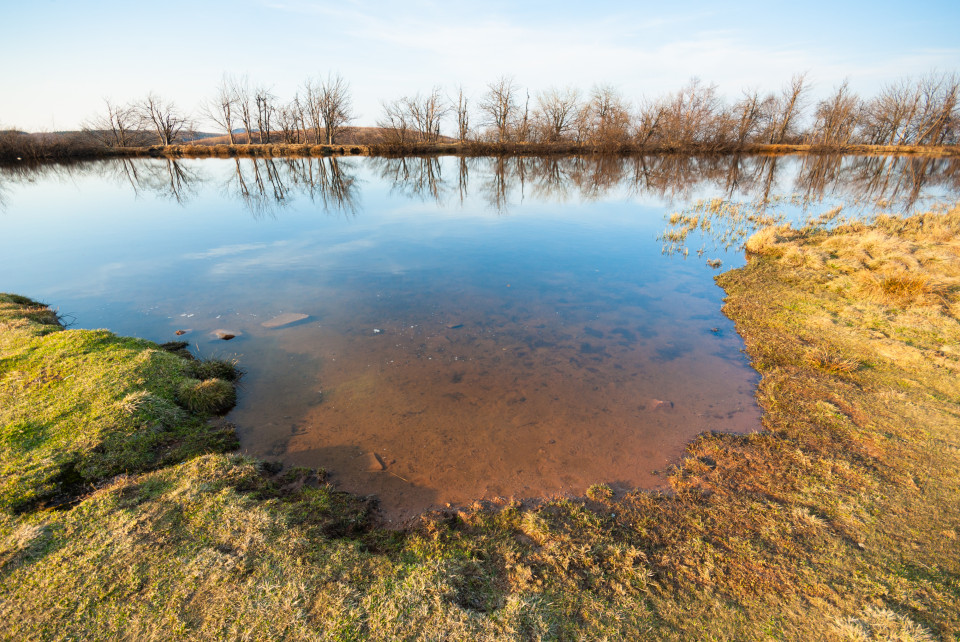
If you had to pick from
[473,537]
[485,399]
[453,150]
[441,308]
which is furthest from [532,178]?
[473,537]

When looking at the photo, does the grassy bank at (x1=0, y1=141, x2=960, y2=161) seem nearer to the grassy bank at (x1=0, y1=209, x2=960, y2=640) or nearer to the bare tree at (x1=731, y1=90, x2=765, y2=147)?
the bare tree at (x1=731, y1=90, x2=765, y2=147)

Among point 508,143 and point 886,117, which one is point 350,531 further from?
point 886,117

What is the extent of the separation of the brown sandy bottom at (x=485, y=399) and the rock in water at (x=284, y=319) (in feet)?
0.96

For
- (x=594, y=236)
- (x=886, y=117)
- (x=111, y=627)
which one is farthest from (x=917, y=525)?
(x=886, y=117)

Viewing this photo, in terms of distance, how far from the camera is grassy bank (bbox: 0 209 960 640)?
9.93ft

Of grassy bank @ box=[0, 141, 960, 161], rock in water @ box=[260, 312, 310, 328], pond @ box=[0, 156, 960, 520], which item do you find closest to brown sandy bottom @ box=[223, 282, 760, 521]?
pond @ box=[0, 156, 960, 520]

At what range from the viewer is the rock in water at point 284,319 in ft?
29.6

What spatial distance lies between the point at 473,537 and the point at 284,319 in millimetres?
7324

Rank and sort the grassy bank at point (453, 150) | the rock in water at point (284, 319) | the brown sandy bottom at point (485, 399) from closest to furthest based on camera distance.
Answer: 1. the brown sandy bottom at point (485, 399)
2. the rock in water at point (284, 319)
3. the grassy bank at point (453, 150)

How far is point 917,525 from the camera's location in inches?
155

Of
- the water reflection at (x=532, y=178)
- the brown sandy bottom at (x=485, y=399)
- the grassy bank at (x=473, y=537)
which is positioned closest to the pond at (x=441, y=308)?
the brown sandy bottom at (x=485, y=399)

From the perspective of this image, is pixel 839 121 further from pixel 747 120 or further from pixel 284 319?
pixel 284 319

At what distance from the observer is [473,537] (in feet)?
13.0

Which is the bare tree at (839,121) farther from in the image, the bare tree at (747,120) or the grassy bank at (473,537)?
the grassy bank at (473,537)
